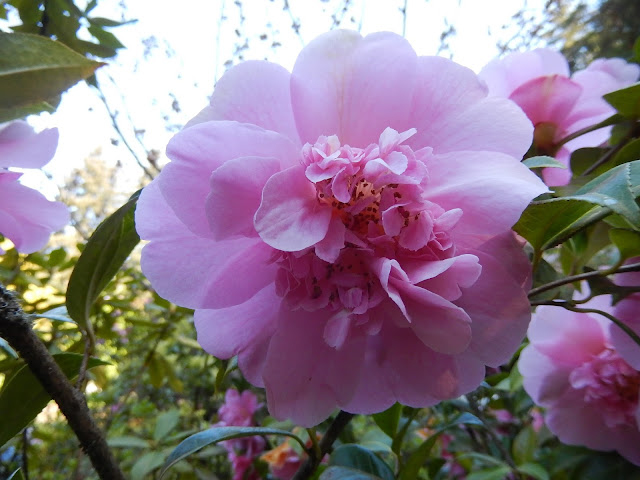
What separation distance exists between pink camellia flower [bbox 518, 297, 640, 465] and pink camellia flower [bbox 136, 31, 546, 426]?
0.36 m

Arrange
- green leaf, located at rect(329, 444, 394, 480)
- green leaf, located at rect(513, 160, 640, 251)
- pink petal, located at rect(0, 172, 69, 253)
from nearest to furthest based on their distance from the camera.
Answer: green leaf, located at rect(513, 160, 640, 251)
pink petal, located at rect(0, 172, 69, 253)
green leaf, located at rect(329, 444, 394, 480)

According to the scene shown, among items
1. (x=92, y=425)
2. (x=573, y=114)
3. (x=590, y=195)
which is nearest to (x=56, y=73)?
(x=92, y=425)

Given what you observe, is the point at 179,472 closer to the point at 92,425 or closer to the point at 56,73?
the point at 92,425

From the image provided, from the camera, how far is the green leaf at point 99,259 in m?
0.53

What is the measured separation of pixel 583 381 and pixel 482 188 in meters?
0.50

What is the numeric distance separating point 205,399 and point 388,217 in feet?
7.77

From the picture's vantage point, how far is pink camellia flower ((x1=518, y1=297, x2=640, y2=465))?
0.68 m

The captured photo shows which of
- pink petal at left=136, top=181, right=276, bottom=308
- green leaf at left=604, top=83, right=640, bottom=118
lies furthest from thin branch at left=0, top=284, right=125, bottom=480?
green leaf at left=604, top=83, right=640, bottom=118

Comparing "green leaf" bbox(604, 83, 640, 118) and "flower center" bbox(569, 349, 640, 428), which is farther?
"flower center" bbox(569, 349, 640, 428)

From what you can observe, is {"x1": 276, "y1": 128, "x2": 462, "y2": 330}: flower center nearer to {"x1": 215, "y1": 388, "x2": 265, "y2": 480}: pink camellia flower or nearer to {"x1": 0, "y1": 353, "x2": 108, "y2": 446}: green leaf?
{"x1": 0, "y1": 353, "x2": 108, "y2": 446}: green leaf

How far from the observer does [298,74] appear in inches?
16.7

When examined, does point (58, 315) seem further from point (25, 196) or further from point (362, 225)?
point (362, 225)

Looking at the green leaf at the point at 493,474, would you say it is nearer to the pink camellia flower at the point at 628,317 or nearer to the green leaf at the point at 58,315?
the pink camellia flower at the point at 628,317

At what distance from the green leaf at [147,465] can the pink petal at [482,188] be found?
38.6 inches
